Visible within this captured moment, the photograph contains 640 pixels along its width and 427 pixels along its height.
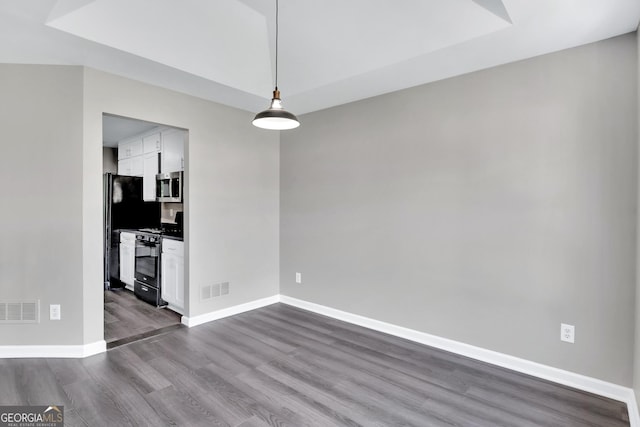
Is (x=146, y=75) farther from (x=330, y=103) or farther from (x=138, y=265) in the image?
(x=138, y=265)

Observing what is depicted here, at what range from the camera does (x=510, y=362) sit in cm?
266

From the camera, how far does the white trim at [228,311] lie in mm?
3571

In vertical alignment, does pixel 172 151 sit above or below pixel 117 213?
above

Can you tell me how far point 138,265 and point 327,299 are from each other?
2671 millimetres

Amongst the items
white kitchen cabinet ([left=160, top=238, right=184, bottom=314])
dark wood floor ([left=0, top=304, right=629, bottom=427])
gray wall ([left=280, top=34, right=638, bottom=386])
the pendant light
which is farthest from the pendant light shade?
white kitchen cabinet ([left=160, top=238, right=184, bottom=314])

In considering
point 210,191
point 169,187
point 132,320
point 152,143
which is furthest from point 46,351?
point 152,143

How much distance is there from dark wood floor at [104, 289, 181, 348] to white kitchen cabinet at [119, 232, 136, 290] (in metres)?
0.32

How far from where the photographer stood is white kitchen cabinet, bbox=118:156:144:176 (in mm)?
5207

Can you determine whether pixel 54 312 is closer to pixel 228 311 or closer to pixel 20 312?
pixel 20 312

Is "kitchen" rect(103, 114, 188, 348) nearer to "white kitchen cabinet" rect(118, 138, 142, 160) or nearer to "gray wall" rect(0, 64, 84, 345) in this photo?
"white kitchen cabinet" rect(118, 138, 142, 160)

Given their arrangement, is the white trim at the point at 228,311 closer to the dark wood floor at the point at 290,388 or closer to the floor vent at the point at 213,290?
the floor vent at the point at 213,290

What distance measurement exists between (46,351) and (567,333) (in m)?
4.19

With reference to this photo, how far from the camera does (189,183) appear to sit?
3.52 m

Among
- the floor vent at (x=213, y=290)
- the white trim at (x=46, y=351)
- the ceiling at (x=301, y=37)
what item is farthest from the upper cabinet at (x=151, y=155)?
the white trim at (x=46, y=351)
